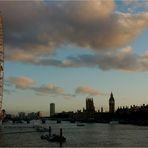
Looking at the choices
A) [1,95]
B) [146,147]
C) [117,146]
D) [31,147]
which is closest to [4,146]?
[31,147]

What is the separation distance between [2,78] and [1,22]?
1741 cm

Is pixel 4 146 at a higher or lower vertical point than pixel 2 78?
lower

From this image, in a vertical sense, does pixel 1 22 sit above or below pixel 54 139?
above

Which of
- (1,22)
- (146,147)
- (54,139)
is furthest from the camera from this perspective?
(1,22)

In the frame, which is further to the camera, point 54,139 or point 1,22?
point 1,22

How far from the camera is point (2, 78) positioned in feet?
457

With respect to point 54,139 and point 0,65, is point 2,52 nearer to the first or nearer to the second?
point 0,65

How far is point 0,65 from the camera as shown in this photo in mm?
138125

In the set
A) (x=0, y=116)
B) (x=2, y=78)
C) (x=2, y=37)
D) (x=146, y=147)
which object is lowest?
(x=146, y=147)

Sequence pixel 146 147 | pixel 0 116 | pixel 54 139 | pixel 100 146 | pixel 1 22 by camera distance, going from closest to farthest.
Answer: pixel 146 147, pixel 100 146, pixel 54 139, pixel 1 22, pixel 0 116

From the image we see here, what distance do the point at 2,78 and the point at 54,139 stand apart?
34.8 metres

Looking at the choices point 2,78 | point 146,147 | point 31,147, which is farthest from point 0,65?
point 146,147

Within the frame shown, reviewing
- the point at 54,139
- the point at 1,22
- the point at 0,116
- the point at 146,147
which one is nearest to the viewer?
the point at 146,147

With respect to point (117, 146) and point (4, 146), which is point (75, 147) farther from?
point (4, 146)
